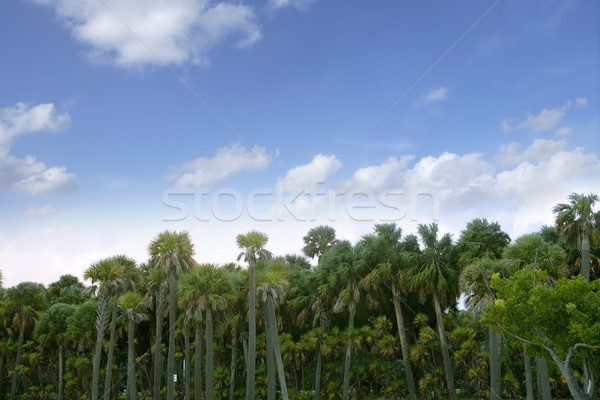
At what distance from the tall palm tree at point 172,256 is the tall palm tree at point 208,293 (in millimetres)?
743

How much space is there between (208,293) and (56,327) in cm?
2357

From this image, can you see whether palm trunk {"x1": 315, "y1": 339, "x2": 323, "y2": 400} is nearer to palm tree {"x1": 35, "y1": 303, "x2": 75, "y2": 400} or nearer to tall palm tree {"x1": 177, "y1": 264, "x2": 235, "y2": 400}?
tall palm tree {"x1": 177, "y1": 264, "x2": 235, "y2": 400}

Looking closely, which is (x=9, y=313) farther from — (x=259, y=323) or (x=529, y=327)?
(x=529, y=327)

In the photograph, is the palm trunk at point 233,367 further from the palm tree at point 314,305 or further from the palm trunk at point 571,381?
the palm trunk at point 571,381

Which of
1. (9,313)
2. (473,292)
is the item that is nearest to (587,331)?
(473,292)

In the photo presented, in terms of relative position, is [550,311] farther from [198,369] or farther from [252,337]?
[198,369]

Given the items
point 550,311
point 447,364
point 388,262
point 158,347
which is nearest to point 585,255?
point 447,364

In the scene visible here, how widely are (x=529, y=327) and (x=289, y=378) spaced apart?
31.5 meters

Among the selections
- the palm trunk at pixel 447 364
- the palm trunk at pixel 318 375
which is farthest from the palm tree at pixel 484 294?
the palm trunk at pixel 318 375

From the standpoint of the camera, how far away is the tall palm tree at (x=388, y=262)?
4250cm

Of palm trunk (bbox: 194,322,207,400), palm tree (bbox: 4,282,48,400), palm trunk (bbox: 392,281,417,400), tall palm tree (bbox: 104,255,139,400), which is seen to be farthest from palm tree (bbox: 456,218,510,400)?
palm tree (bbox: 4,282,48,400)

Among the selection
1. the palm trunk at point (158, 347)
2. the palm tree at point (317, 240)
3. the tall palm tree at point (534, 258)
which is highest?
the palm tree at point (317, 240)

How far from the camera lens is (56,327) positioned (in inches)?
2138

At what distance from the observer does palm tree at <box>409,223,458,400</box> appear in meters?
40.8
